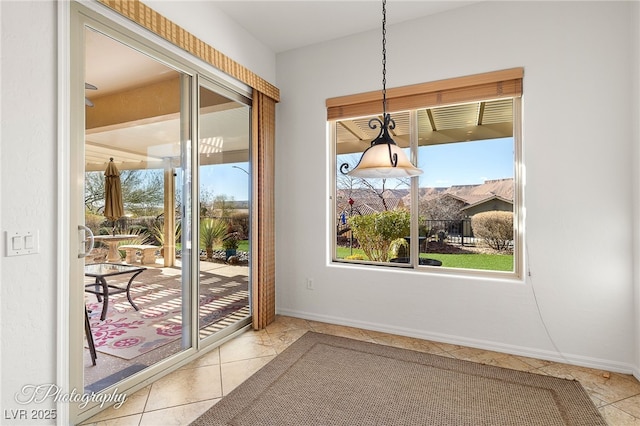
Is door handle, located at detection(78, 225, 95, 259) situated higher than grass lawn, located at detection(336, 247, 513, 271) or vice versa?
door handle, located at detection(78, 225, 95, 259)

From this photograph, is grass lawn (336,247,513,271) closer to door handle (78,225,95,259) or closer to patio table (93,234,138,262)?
patio table (93,234,138,262)

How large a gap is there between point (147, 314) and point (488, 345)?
2679 mm

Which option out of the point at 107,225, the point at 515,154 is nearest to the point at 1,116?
the point at 107,225

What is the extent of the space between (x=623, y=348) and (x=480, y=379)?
1.09m

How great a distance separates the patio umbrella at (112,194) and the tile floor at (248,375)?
1.14 m

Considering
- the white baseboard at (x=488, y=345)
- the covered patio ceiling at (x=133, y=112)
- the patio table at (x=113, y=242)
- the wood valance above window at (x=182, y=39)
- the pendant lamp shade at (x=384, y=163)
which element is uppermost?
the wood valance above window at (x=182, y=39)

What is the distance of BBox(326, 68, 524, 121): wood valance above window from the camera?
103 inches

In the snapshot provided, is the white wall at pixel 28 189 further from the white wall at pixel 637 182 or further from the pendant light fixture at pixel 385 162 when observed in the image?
the white wall at pixel 637 182

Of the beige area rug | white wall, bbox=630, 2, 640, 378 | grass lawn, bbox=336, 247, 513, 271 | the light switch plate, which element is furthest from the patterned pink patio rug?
white wall, bbox=630, 2, 640, 378

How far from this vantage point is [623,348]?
7.58ft

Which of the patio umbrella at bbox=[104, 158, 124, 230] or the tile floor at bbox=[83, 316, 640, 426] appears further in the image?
the patio umbrella at bbox=[104, 158, 124, 230]

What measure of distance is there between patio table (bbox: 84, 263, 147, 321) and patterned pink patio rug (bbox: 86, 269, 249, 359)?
0.03 meters

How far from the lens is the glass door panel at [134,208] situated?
1.90m

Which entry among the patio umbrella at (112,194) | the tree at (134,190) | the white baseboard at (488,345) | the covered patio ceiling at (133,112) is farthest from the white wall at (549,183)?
the patio umbrella at (112,194)
